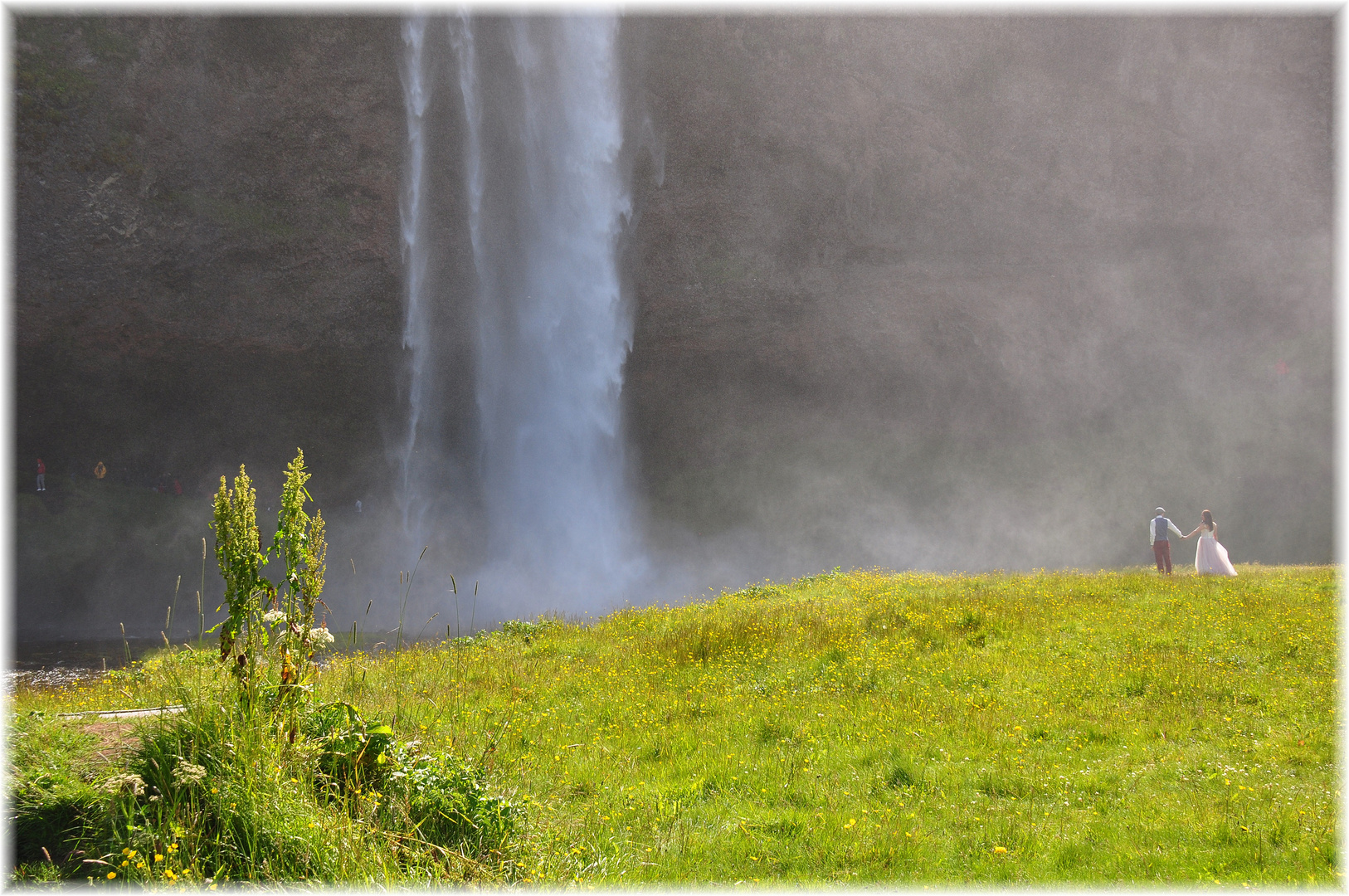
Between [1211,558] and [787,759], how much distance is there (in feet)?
43.9

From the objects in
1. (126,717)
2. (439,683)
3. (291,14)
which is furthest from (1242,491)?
(291,14)

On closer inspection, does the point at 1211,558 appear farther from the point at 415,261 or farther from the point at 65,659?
the point at 415,261

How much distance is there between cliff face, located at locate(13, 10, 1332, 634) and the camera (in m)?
32.7

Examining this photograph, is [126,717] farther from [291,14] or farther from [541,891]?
[291,14]

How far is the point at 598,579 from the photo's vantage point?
100 ft

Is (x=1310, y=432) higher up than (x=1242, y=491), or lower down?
higher up

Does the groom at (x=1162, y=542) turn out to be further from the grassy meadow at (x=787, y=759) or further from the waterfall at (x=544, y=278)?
the waterfall at (x=544, y=278)

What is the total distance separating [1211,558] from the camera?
14891mm

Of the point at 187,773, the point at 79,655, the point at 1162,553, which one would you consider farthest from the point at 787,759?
the point at 79,655

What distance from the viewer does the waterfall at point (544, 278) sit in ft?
111

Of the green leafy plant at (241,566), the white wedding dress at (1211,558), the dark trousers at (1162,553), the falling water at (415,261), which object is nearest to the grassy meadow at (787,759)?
the green leafy plant at (241,566)

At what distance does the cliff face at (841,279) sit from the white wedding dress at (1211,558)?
1716 centimetres

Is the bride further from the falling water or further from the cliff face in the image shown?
the falling water

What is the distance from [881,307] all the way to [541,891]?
1457 inches
